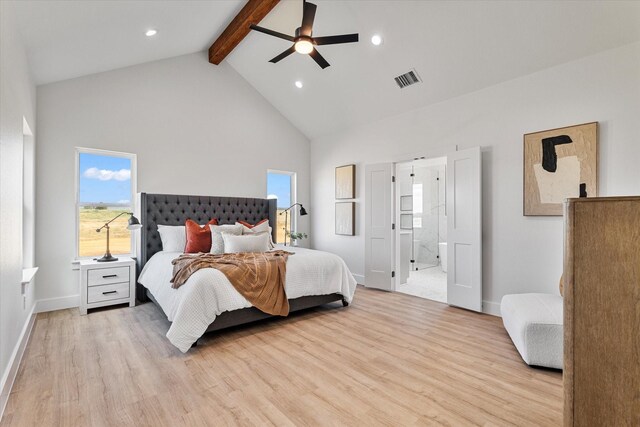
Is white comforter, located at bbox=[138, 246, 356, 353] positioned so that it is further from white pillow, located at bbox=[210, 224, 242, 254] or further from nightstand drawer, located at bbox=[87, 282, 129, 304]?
white pillow, located at bbox=[210, 224, 242, 254]

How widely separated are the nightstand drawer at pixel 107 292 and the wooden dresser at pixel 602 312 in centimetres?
465

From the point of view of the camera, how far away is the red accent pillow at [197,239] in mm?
4320

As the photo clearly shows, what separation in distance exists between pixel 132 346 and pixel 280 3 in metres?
4.33

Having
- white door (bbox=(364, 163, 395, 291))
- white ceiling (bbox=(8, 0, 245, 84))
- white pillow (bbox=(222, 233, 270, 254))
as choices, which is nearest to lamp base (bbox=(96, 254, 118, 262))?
white pillow (bbox=(222, 233, 270, 254))

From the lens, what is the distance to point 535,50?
3350 mm

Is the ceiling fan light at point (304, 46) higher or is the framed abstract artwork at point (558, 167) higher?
the ceiling fan light at point (304, 46)

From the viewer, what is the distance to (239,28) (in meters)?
4.35

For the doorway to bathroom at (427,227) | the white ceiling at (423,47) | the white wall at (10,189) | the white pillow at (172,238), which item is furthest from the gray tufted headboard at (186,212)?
the white ceiling at (423,47)

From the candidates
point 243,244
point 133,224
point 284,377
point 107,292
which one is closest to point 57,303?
point 107,292

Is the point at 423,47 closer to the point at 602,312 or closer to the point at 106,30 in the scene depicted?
the point at 106,30

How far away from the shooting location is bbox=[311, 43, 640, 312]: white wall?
9.93 feet

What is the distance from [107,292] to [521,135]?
5553mm

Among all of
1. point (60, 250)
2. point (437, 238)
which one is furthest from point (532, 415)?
point (437, 238)

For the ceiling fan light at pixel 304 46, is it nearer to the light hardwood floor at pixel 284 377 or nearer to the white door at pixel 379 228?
the white door at pixel 379 228
